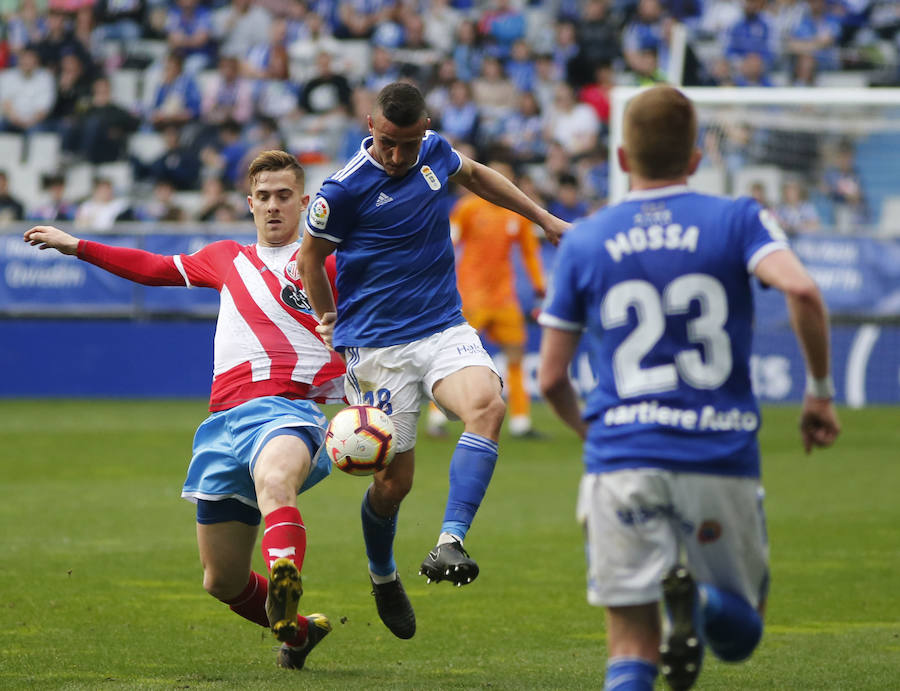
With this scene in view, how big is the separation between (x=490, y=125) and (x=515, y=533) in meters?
13.0

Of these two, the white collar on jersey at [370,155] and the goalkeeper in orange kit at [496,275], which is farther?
the goalkeeper in orange kit at [496,275]

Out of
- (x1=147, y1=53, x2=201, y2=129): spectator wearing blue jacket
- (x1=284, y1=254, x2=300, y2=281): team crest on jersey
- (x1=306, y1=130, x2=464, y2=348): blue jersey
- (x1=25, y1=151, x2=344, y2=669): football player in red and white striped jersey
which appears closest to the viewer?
(x1=25, y1=151, x2=344, y2=669): football player in red and white striped jersey

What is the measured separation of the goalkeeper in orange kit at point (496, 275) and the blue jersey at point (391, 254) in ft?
27.9

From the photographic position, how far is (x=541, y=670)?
5.98 metres

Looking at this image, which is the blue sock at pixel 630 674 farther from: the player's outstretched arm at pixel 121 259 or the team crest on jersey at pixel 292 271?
the player's outstretched arm at pixel 121 259

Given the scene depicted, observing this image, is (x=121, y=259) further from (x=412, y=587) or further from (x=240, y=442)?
(x=412, y=587)

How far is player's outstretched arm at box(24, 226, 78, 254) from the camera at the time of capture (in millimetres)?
6145

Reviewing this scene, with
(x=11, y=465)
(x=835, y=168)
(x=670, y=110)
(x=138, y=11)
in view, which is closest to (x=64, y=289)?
(x=11, y=465)

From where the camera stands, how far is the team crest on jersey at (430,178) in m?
6.58

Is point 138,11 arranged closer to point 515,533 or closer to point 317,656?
point 515,533

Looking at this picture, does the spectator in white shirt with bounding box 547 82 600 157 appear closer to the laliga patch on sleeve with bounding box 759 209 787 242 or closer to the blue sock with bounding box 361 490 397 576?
the blue sock with bounding box 361 490 397 576

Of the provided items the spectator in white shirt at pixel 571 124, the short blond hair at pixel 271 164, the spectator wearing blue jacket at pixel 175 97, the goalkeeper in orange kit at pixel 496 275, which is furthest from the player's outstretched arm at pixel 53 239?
the spectator wearing blue jacket at pixel 175 97

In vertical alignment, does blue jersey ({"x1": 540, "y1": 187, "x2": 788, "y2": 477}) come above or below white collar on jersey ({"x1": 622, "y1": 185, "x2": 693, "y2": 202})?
Answer: below

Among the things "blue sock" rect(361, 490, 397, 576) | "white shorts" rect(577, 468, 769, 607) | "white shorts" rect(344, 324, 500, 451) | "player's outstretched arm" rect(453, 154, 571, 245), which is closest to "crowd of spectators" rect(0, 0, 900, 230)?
"player's outstretched arm" rect(453, 154, 571, 245)
